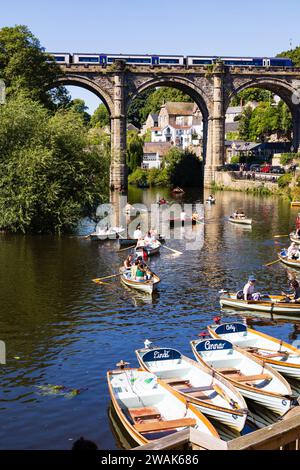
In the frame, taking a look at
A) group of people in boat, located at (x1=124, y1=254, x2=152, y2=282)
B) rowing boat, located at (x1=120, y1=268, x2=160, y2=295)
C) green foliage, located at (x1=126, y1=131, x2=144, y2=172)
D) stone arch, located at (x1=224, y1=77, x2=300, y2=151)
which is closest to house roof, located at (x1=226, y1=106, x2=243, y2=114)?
green foliage, located at (x1=126, y1=131, x2=144, y2=172)

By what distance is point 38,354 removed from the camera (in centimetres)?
1820

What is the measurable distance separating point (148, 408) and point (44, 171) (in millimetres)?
27447

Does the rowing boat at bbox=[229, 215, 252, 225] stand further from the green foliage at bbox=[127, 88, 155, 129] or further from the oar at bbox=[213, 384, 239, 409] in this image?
the green foliage at bbox=[127, 88, 155, 129]

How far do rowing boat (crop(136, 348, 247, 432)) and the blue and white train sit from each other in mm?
64611

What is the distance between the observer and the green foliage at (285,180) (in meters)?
68.3

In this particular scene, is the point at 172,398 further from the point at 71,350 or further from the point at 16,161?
the point at 16,161

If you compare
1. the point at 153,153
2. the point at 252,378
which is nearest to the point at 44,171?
the point at 252,378

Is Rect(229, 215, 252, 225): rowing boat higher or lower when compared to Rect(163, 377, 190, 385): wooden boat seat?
higher

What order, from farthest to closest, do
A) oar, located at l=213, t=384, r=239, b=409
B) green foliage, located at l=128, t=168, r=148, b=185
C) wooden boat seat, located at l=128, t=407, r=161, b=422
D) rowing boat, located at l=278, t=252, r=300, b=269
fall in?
green foliage, located at l=128, t=168, r=148, b=185 → rowing boat, located at l=278, t=252, r=300, b=269 → oar, located at l=213, t=384, r=239, b=409 → wooden boat seat, located at l=128, t=407, r=161, b=422

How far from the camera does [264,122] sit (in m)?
108

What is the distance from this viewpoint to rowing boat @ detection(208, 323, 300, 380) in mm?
15906

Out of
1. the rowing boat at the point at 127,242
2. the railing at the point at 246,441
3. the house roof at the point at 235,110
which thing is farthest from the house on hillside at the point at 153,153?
the railing at the point at 246,441
